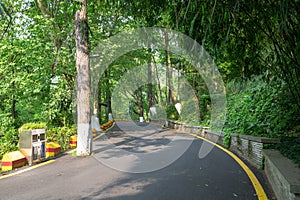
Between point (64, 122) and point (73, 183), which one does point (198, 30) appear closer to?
point (73, 183)

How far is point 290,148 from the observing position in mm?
5973

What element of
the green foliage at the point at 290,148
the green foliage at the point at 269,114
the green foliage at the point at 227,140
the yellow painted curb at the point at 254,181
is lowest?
the yellow painted curb at the point at 254,181

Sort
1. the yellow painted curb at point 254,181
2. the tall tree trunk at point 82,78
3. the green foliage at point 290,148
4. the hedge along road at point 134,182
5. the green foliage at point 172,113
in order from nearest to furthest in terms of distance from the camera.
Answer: the yellow painted curb at point 254,181, the hedge along road at point 134,182, the green foliage at point 290,148, the tall tree trunk at point 82,78, the green foliage at point 172,113

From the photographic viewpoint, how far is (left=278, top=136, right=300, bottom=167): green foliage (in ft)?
17.8

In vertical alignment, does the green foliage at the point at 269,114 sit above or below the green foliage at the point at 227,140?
above

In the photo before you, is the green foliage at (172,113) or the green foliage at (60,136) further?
the green foliage at (172,113)

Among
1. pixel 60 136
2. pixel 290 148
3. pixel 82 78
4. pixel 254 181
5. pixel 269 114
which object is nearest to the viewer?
pixel 254 181

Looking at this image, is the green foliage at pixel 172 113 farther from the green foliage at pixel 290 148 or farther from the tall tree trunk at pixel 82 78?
the green foliage at pixel 290 148

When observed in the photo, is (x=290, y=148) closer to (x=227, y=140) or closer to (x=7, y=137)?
(x=227, y=140)

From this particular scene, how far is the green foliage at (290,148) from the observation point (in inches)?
214

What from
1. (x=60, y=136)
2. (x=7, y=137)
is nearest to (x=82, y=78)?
(x=60, y=136)

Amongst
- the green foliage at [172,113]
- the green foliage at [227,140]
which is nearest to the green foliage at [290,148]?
the green foliage at [227,140]

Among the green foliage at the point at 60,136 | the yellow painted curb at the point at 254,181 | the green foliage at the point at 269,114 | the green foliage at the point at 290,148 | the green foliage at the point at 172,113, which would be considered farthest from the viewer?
the green foliage at the point at 172,113

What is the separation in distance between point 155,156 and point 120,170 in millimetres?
2219
